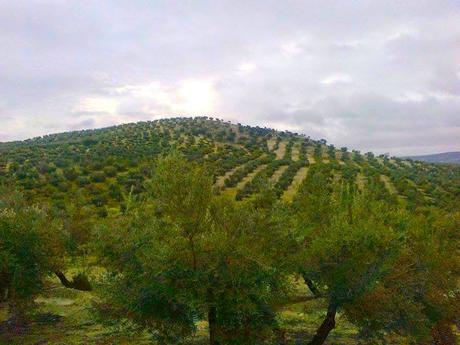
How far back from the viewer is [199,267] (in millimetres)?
17078

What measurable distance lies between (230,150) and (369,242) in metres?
100

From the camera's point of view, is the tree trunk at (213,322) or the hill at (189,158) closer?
the tree trunk at (213,322)

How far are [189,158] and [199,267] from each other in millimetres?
70193

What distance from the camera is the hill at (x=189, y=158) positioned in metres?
74.4

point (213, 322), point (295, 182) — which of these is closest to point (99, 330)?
point (213, 322)

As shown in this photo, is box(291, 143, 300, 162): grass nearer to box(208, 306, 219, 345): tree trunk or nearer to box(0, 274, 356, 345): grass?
box(0, 274, 356, 345): grass

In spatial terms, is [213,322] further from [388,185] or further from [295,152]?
[295,152]

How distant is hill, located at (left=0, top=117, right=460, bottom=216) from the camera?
7438 centimetres

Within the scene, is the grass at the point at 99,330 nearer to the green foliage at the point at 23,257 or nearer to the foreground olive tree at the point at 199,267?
the green foliage at the point at 23,257

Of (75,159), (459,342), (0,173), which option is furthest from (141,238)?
(75,159)

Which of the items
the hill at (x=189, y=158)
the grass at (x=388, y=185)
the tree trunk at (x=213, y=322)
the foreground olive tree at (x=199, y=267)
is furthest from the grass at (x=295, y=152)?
the tree trunk at (x=213, y=322)

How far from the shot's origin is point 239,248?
55.0 ft

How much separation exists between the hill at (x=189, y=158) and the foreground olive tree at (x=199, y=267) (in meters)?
33.3

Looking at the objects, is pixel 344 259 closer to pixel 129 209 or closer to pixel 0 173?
pixel 129 209
